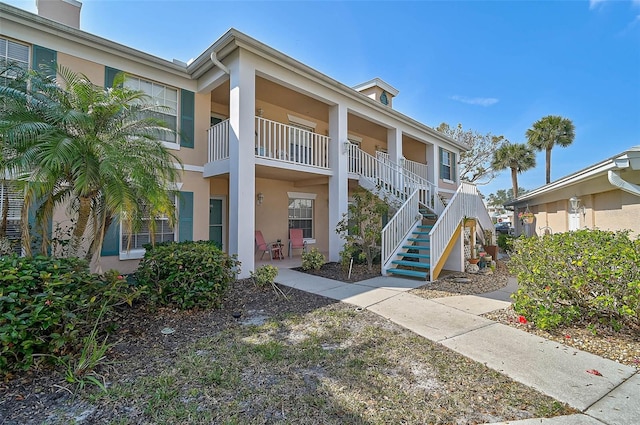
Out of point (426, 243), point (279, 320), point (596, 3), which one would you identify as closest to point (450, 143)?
point (596, 3)

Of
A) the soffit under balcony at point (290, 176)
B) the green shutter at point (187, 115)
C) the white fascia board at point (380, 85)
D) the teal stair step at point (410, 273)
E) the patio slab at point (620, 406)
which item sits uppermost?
the white fascia board at point (380, 85)

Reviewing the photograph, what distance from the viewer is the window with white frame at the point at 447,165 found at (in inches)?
620

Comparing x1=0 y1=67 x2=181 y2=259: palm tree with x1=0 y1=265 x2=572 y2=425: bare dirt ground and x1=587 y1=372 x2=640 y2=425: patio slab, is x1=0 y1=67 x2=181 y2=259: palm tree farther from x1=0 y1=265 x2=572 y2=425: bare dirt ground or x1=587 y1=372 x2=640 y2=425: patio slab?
x1=587 y1=372 x2=640 y2=425: patio slab

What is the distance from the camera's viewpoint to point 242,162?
284 inches

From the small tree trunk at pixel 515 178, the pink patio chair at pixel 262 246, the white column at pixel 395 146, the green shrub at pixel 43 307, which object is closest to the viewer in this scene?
the green shrub at pixel 43 307

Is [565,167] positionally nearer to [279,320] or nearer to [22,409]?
[279,320]

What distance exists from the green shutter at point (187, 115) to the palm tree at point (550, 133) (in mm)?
25951

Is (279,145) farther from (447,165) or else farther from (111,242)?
(447,165)

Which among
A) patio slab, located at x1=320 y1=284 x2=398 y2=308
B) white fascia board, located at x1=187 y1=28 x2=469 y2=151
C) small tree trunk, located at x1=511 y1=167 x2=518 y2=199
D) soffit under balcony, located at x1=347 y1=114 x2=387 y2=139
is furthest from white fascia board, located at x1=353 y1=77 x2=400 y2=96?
small tree trunk, located at x1=511 y1=167 x2=518 y2=199

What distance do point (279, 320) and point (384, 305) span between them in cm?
204

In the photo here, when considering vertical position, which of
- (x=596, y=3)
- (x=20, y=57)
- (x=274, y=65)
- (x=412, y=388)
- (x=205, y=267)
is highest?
(x=596, y=3)

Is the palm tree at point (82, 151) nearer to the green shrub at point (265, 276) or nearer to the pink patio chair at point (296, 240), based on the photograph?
the green shrub at point (265, 276)

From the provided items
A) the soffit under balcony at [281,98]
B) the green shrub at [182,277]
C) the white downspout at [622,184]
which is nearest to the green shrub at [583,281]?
the white downspout at [622,184]

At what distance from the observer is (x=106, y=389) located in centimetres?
283
